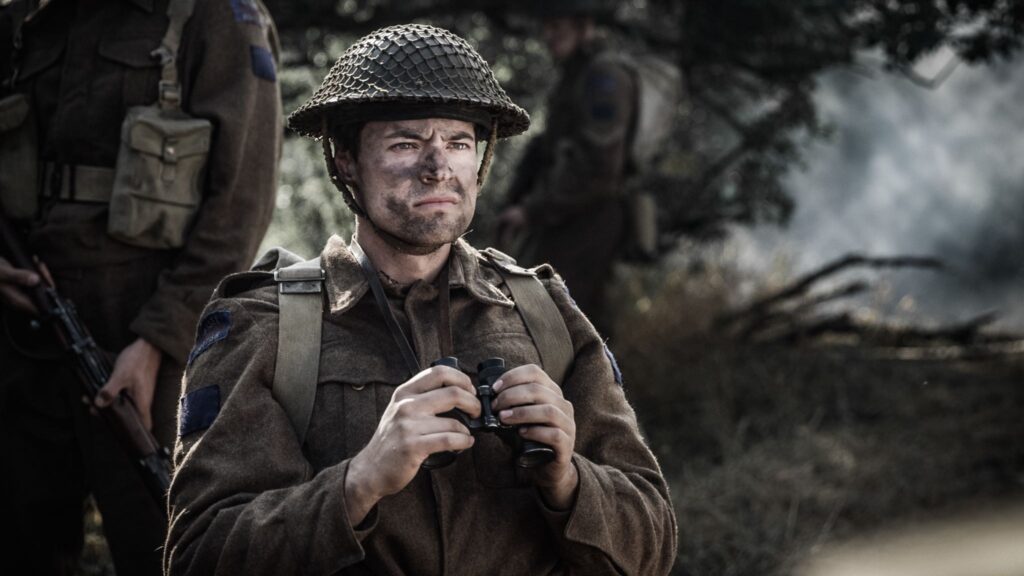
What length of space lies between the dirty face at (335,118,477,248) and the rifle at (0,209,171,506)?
1223 mm

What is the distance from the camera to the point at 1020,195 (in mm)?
20656

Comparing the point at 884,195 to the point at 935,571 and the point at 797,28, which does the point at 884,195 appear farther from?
the point at 935,571

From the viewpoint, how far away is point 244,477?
93.5 inches

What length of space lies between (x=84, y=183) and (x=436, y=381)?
1.86 meters

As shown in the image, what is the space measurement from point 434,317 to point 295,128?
661 millimetres

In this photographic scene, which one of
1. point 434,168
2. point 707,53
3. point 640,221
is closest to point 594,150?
point 640,221

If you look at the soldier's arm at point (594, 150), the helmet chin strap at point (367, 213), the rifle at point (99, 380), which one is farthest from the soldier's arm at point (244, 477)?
the soldier's arm at point (594, 150)

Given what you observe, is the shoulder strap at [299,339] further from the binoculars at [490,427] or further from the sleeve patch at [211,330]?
the binoculars at [490,427]

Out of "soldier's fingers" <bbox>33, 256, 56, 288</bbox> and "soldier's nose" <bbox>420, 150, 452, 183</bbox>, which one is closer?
"soldier's nose" <bbox>420, 150, 452, 183</bbox>

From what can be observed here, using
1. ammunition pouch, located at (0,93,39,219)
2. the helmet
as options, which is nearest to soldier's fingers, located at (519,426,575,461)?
the helmet

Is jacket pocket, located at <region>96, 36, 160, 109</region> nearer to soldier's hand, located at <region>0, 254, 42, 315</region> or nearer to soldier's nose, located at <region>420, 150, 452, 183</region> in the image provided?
soldier's hand, located at <region>0, 254, 42, 315</region>

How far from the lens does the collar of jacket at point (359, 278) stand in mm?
2623

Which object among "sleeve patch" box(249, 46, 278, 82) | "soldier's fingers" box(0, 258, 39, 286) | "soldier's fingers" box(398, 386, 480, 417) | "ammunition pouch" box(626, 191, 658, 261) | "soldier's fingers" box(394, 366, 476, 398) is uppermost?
"sleeve patch" box(249, 46, 278, 82)

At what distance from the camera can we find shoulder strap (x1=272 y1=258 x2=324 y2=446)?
8.14 ft
